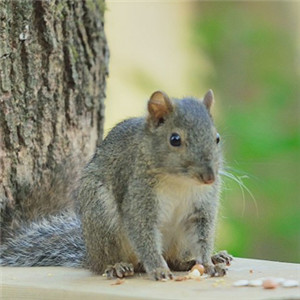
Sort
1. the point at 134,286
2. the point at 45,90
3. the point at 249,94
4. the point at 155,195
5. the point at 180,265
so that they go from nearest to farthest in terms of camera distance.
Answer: the point at 134,286, the point at 155,195, the point at 180,265, the point at 45,90, the point at 249,94

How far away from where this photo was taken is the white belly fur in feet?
8.92

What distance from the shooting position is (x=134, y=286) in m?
2.49

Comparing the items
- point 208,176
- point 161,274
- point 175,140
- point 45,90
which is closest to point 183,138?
point 175,140

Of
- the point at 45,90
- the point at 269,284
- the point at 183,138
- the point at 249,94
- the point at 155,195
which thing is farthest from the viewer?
the point at 249,94

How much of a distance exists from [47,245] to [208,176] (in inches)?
33.3

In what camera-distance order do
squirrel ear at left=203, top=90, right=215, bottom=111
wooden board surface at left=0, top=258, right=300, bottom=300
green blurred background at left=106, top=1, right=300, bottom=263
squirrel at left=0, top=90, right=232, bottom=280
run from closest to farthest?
wooden board surface at left=0, top=258, right=300, bottom=300, squirrel at left=0, top=90, right=232, bottom=280, squirrel ear at left=203, top=90, right=215, bottom=111, green blurred background at left=106, top=1, right=300, bottom=263

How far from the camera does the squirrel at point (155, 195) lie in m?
2.63

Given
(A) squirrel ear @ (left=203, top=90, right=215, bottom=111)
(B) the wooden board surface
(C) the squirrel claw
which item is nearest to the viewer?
(B) the wooden board surface

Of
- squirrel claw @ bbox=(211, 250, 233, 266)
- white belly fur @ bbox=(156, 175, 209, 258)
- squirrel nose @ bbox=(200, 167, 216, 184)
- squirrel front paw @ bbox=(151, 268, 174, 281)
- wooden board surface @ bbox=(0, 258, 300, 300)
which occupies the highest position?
squirrel nose @ bbox=(200, 167, 216, 184)

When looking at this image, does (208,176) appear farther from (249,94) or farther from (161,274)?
(249,94)

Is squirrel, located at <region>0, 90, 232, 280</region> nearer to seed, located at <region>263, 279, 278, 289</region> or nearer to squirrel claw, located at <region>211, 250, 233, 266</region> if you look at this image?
squirrel claw, located at <region>211, 250, 233, 266</region>

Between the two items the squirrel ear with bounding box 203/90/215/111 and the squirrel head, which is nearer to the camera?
the squirrel head

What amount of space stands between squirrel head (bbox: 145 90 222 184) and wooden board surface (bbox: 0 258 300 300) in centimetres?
33

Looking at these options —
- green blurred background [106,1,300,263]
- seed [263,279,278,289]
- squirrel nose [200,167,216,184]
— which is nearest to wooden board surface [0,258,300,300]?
seed [263,279,278,289]
